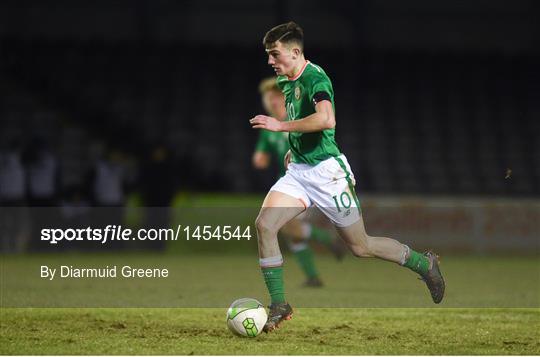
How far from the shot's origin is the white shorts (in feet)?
23.3

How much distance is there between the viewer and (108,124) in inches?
837

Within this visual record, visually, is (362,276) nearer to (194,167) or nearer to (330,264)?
(330,264)

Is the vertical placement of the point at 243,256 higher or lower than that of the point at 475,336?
lower

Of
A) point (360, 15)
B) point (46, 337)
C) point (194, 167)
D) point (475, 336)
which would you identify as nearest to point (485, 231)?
point (194, 167)

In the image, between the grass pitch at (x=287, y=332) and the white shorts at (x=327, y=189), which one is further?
the white shorts at (x=327, y=189)

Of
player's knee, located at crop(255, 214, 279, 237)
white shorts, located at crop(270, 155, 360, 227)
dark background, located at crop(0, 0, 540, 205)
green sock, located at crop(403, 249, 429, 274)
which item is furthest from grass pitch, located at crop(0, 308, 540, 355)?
dark background, located at crop(0, 0, 540, 205)

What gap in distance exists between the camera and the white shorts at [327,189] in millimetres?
7098

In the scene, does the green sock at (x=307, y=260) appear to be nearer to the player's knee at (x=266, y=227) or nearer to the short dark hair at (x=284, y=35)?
the player's knee at (x=266, y=227)

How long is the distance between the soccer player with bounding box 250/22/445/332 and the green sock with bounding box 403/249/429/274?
0.17 feet

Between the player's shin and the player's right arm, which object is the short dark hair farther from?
the player's right arm

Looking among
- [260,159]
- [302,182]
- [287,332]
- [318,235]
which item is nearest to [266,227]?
[302,182]

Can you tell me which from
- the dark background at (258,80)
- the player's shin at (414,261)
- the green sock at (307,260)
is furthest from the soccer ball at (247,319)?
the dark background at (258,80)

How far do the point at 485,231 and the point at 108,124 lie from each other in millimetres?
8538

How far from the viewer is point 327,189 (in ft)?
23.2
